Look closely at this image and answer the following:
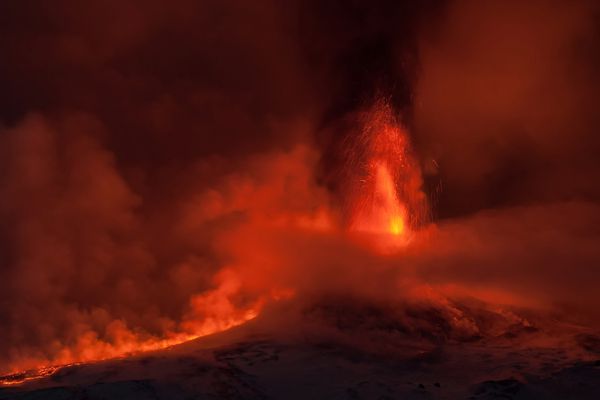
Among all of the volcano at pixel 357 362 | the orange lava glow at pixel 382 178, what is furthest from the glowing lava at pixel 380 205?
the volcano at pixel 357 362

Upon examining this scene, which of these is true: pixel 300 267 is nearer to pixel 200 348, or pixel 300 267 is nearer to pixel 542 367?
pixel 200 348

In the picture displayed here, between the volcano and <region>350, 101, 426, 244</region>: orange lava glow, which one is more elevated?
<region>350, 101, 426, 244</region>: orange lava glow

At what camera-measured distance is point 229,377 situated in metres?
18.7

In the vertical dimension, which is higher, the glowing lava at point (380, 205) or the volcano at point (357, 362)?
the glowing lava at point (380, 205)

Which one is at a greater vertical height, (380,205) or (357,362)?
(380,205)

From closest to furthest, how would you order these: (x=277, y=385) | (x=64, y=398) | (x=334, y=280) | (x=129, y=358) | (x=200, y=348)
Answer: (x=64, y=398) → (x=277, y=385) → (x=129, y=358) → (x=200, y=348) → (x=334, y=280)

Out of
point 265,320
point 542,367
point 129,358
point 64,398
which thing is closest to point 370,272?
point 265,320

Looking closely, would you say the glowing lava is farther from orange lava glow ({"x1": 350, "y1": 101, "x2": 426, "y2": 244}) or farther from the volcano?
the volcano

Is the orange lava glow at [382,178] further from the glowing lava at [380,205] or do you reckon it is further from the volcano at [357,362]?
the volcano at [357,362]

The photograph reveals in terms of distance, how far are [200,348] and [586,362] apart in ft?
43.5

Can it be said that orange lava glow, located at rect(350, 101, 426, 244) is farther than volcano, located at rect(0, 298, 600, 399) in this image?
Yes

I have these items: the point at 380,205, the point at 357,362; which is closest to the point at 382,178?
the point at 380,205

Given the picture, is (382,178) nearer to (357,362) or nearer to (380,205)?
Answer: (380,205)

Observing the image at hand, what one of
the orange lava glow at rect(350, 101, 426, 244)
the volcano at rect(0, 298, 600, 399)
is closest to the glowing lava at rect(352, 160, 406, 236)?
the orange lava glow at rect(350, 101, 426, 244)
